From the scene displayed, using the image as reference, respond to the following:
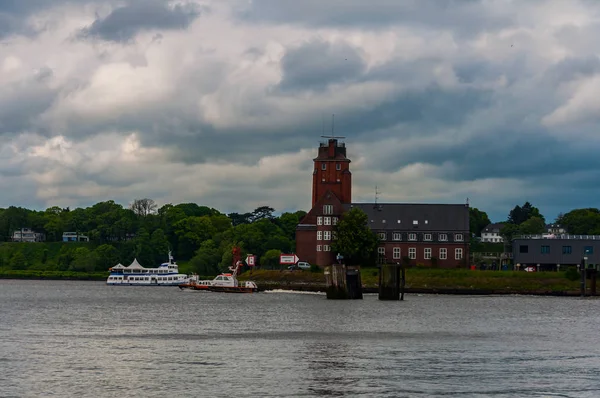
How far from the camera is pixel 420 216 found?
545 ft

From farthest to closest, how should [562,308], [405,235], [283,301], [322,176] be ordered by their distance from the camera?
[322,176], [405,235], [283,301], [562,308]

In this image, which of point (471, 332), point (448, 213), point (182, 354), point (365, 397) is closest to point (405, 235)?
point (448, 213)

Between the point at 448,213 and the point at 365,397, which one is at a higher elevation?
the point at 448,213

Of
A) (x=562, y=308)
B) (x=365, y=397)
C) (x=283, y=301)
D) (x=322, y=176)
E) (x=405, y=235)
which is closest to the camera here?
(x=365, y=397)

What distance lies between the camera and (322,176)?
183 m

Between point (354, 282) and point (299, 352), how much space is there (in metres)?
58.2

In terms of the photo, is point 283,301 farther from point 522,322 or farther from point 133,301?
point 522,322

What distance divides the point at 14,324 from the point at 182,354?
26.6m

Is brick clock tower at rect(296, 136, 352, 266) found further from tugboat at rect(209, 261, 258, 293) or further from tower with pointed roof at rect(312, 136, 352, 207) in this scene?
tugboat at rect(209, 261, 258, 293)

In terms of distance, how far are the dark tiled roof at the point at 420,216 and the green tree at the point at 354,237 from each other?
835 cm

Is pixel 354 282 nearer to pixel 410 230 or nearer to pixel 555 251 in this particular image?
pixel 410 230

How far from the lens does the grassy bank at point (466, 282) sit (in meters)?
141

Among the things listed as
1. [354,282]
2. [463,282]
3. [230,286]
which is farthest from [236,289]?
[463,282]

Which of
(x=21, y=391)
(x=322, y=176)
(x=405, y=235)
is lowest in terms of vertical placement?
(x=21, y=391)
